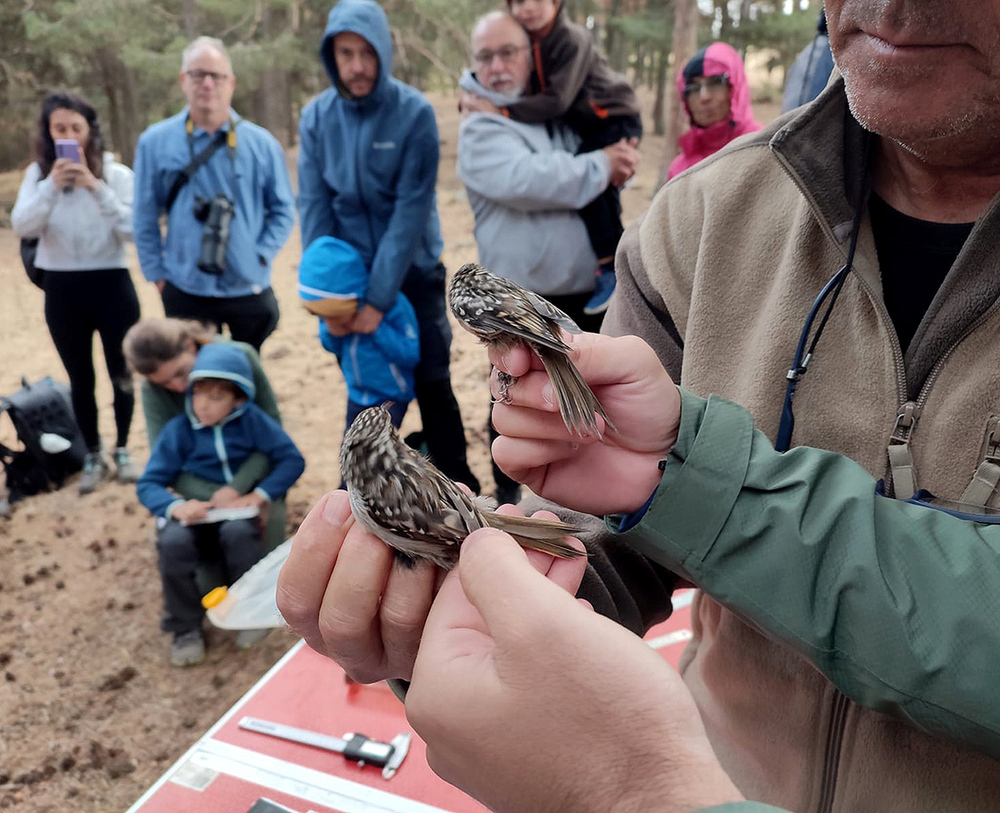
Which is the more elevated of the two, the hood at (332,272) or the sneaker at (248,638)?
the hood at (332,272)

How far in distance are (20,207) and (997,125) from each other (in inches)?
281

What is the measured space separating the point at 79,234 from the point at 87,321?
2.52ft

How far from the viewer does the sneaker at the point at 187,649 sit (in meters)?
4.69

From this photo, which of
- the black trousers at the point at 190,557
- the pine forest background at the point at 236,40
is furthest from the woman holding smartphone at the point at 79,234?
the pine forest background at the point at 236,40

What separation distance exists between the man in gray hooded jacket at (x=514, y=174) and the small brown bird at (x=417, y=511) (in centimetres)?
324

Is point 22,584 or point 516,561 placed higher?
point 516,561

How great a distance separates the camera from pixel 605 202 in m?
4.91

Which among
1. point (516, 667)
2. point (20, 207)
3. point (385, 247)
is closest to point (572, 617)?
point (516, 667)

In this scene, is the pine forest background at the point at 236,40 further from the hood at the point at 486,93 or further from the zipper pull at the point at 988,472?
the zipper pull at the point at 988,472

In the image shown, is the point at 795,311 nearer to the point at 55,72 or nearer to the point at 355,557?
the point at 355,557

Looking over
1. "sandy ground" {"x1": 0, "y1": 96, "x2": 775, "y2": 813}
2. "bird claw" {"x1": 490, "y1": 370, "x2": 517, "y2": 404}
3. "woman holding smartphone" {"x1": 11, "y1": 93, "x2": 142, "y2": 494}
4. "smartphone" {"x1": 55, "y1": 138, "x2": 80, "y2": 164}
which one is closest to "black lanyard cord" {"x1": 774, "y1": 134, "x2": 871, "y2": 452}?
"bird claw" {"x1": 490, "y1": 370, "x2": 517, "y2": 404}

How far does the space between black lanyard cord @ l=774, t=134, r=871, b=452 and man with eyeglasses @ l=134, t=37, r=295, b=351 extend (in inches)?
206

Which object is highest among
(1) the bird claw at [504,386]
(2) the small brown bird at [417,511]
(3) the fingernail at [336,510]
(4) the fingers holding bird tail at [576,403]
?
(4) the fingers holding bird tail at [576,403]

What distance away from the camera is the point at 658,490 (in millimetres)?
1396
